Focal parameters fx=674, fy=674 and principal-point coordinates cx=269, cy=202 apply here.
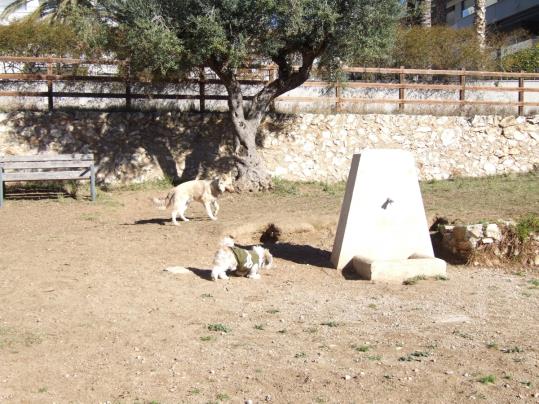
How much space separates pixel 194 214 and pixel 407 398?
30.1 feet

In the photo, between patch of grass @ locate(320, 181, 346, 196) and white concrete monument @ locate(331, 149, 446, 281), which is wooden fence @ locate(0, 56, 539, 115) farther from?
white concrete monument @ locate(331, 149, 446, 281)

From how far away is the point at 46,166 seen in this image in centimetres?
1532

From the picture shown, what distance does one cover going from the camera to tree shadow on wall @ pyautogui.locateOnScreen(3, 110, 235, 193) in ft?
57.2

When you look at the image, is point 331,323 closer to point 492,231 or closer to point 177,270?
point 177,270

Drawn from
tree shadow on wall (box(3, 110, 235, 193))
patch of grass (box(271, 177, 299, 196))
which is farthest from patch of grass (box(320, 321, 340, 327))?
tree shadow on wall (box(3, 110, 235, 193))

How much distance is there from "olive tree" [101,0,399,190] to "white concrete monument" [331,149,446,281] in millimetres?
5806

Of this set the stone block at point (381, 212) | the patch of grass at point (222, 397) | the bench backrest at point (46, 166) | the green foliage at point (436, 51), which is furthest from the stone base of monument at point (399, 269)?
the green foliage at point (436, 51)

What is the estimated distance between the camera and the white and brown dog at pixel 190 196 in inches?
486

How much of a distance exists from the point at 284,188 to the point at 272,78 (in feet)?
13.2

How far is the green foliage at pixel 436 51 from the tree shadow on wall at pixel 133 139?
9.48 m

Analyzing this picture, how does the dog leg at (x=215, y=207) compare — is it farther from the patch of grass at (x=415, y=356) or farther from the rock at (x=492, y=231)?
the patch of grass at (x=415, y=356)

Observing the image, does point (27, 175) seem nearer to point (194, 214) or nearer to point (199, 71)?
point (194, 214)

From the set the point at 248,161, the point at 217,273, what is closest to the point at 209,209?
the point at 217,273

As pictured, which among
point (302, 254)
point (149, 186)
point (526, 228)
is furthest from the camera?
point (149, 186)
